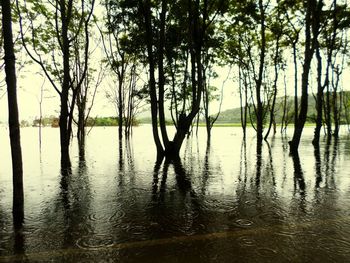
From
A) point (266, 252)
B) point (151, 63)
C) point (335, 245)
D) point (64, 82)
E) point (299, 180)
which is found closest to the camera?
point (266, 252)

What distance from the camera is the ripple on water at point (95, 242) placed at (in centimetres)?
350

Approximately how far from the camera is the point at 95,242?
3629mm

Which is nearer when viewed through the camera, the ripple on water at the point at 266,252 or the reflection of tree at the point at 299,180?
the ripple on water at the point at 266,252

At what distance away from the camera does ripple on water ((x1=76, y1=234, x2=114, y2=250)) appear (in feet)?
11.5

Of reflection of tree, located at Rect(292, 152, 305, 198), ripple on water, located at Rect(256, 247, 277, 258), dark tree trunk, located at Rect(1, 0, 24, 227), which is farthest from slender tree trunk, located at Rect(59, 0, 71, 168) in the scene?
ripple on water, located at Rect(256, 247, 277, 258)

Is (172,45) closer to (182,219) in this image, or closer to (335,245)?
(182,219)

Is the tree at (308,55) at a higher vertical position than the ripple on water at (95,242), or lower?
higher

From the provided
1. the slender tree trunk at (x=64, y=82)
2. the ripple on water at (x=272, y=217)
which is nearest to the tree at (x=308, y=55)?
Answer: the ripple on water at (x=272, y=217)

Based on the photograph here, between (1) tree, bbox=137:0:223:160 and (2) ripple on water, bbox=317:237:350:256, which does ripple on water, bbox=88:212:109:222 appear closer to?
(2) ripple on water, bbox=317:237:350:256

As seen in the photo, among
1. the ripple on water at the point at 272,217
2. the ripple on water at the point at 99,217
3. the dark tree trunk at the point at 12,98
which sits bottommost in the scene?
the ripple on water at the point at 272,217

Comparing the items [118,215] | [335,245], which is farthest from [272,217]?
[118,215]

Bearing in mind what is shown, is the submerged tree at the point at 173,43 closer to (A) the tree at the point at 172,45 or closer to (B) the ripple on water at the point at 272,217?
(A) the tree at the point at 172,45

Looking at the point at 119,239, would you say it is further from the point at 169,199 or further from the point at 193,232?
the point at 169,199

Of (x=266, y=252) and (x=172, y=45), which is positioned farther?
(x=172, y=45)
